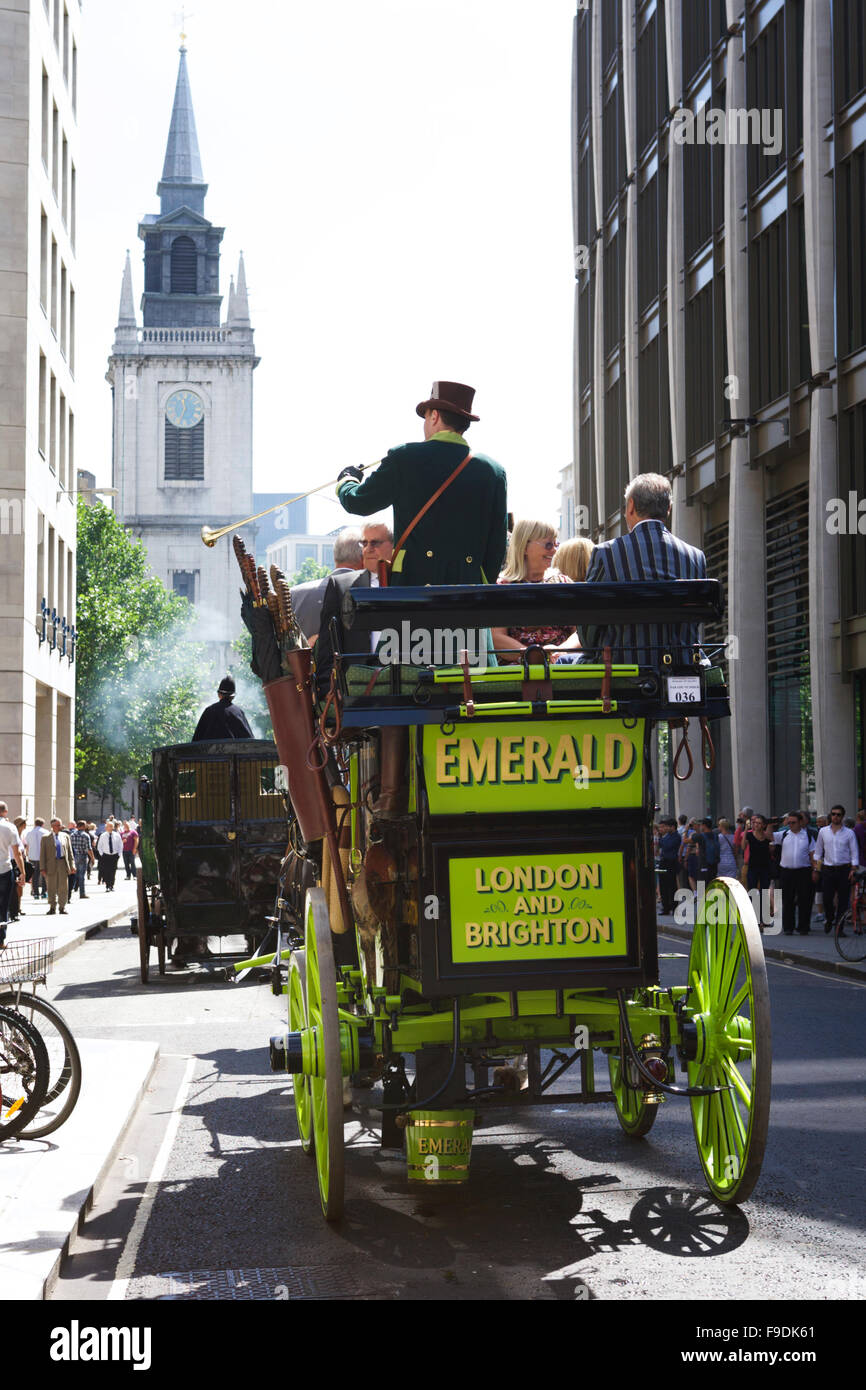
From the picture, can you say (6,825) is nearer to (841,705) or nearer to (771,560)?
(841,705)

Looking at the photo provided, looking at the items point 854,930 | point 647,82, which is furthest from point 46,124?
point 854,930

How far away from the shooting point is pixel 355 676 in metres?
5.65

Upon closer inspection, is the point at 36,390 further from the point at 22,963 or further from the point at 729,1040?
the point at 729,1040

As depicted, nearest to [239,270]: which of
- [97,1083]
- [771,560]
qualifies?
[771,560]

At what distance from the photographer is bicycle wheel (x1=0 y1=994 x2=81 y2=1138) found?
7609 mm

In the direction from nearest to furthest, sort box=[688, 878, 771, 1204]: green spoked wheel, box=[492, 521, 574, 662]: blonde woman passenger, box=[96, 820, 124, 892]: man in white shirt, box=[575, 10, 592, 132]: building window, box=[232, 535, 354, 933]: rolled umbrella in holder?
1. box=[688, 878, 771, 1204]: green spoked wheel
2. box=[232, 535, 354, 933]: rolled umbrella in holder
3. box=[492, 521, 574, 662]: blonde woman passenger
4. box=[96, 820, 124, 892]: man in white shirt
5. box=[575, 10, 592, 132]: building window

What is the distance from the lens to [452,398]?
6.54 m

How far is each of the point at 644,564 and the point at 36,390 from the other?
1239 inches

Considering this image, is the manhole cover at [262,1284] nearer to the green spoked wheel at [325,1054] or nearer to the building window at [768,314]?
the green spoked wheel at [325,1054]

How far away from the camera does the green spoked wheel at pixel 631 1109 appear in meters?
7.34

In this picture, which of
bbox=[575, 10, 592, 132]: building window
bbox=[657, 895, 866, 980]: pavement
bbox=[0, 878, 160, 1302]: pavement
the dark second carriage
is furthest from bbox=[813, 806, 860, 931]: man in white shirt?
bbox=[575, 10, 592, 132]: building window

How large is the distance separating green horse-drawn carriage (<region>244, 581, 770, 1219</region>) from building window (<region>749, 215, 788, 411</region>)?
24.5 meters

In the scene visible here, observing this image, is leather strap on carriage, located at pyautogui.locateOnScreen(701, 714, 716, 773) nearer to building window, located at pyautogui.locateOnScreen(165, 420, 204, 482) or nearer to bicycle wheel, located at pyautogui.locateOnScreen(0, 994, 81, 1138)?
bicycle wheel, located at pyautogui.locateOnScreen(0, 994, 81, 1138)

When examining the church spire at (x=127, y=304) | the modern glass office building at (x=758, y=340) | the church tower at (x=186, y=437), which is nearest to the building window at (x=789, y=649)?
the modern glass office building at (x=758, y=340)
